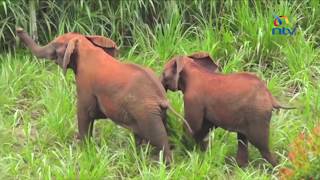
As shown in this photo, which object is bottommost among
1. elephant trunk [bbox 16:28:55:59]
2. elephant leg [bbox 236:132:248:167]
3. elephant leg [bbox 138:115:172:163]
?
elephant leg [bbox 236:132:248:167]

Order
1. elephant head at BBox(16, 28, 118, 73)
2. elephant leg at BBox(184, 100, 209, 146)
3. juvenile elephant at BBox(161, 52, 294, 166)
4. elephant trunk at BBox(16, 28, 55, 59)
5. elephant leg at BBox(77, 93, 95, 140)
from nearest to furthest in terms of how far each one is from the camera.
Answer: juvenile elephant at BBox(161, 52, 294, 166)
elephant leg at BBox(184, 100, 209, 146)
elephant leg at BBox(77, 93, 95, 140)
elephant head at BBox(16, 28, 118, 73)
elephant trunk at BBox(16, 28, 55, 59)

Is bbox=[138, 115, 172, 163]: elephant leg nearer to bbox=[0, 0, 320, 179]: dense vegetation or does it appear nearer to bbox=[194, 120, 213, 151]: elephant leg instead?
bbox=[0, 0, 320, 179]: dense vegetation

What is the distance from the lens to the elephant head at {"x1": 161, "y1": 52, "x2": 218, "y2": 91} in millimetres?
6125

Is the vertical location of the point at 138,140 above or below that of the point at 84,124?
below

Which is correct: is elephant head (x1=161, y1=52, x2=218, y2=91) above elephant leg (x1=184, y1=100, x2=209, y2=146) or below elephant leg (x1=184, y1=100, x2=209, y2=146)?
above

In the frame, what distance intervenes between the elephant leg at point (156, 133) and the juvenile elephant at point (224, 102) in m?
0.26

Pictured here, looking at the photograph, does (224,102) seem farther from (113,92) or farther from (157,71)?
(157,71)

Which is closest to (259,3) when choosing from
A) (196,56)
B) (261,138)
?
(196,56)

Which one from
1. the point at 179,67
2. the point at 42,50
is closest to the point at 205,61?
the point at 179,67

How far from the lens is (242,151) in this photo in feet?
19.7

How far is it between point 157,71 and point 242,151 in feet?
5.13

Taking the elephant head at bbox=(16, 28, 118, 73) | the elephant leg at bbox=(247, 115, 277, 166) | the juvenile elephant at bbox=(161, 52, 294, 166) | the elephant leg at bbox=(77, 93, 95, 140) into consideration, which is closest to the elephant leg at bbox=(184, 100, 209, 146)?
the juvenile elephant at bbox=(161, 52, 294, 166)

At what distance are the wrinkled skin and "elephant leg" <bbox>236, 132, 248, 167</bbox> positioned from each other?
52cm

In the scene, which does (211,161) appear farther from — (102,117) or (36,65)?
(36,65)
